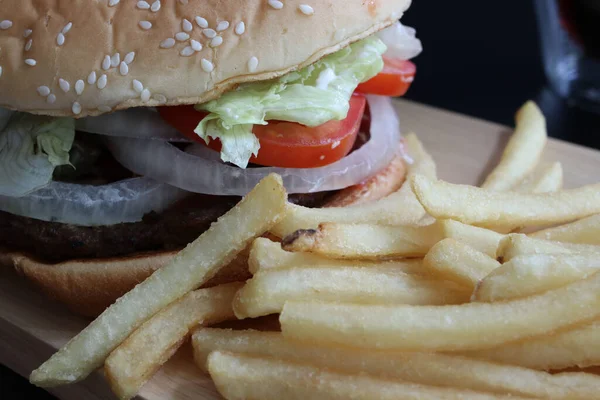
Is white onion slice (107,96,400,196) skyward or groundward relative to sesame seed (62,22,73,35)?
groundward

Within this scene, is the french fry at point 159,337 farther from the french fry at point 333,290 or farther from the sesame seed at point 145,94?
the sesame seed at point 145,94

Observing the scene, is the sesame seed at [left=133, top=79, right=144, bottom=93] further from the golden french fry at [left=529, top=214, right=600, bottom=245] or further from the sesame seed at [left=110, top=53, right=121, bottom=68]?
the golden french fry at [left=529, top=214, right=600, bottom=245]

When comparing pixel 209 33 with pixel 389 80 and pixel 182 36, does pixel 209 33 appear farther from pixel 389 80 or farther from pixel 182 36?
pixel 389 80

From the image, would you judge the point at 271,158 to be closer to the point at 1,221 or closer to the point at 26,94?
the point at 26,94

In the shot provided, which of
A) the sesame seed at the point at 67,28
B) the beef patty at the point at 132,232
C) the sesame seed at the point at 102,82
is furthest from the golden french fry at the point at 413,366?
the sesame seed at the point at 67,28

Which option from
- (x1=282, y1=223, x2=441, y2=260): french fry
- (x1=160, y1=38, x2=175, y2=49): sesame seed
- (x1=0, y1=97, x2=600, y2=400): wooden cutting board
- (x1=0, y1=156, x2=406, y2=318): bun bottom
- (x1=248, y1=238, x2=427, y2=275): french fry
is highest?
(x1=160, y1=38, x2=175, y2=49): sesame seed

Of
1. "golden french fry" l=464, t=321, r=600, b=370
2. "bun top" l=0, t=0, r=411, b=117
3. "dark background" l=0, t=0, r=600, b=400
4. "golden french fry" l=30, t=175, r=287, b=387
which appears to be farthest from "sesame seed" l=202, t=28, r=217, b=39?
"dark background" l=0, t=0, r=600, b=400

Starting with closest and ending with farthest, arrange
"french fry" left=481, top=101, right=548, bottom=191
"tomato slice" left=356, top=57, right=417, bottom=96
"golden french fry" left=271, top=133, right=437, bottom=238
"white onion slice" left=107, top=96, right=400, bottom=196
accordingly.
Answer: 1. "golden french fry" left=271, top=133, right=437, bottom=238
2. "white onion slice" left=107, top=96, right=400, bottom=196
3. "tomato slice" left=356, top=57, right=417, bottom=96
4. "french fry" left=481, top=101, right=548, bottom=191

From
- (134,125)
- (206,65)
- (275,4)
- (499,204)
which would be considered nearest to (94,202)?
(134,125)
